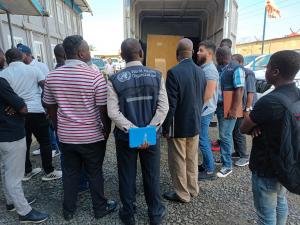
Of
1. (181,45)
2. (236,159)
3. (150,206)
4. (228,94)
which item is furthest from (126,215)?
(236,159)

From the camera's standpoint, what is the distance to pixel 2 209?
9.25 feet

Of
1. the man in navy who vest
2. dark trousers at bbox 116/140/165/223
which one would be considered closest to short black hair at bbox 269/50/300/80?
the man in navy who vest

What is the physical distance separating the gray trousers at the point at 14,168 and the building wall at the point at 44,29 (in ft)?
18.1

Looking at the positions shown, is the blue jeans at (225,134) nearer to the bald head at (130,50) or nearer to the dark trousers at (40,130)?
the bald head at (130,50)

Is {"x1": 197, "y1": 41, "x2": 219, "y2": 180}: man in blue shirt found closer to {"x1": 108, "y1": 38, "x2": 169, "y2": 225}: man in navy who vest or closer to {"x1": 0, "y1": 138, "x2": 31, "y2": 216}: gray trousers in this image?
{"x1": 108, "y1": 38, "x2": 169, "y2": 225}: man in navy who vest

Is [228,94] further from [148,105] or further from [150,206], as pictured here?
[150,206]

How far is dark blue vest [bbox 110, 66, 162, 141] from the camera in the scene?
2105 millimetres

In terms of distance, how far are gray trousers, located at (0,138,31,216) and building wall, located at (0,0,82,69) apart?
5.52 meters

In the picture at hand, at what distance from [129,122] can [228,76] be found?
1.84 m

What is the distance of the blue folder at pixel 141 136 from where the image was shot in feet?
6.91

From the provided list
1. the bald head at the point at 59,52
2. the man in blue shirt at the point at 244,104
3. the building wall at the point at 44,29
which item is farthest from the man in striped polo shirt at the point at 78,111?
the building wall at the point at 44,29

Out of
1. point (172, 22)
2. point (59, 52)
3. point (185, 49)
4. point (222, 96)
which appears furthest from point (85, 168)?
point (172, 22)

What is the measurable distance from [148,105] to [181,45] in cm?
90

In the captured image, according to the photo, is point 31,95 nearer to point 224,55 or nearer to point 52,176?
Answer: point 52,176
